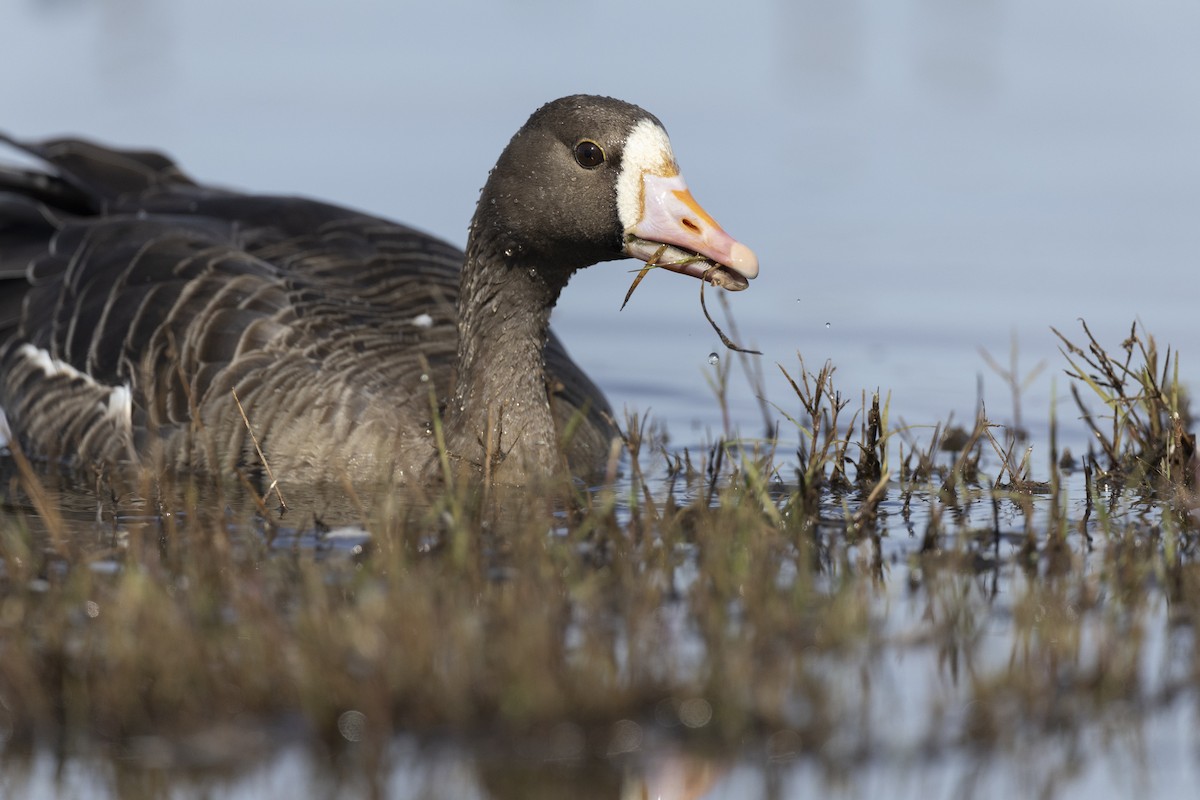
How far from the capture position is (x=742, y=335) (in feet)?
39.2

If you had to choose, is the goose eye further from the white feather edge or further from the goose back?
the white feather edge

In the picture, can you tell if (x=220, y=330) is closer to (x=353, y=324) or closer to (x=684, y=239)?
(x=353, y=324)

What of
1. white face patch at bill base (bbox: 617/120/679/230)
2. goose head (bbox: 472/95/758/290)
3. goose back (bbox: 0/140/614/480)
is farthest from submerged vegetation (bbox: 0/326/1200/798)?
goose back (bbox: 0/140/614/480)

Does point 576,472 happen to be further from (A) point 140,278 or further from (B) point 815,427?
(A) point 140,278

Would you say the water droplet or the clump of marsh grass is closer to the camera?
the water droplet

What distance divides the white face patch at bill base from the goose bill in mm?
28

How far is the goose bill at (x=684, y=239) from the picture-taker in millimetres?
7312

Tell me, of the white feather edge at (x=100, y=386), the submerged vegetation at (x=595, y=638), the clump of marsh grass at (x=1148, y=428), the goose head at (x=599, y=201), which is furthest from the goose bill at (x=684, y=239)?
the white feather edge at (x=100, y=386)

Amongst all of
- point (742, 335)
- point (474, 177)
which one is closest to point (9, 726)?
point (742, 335)

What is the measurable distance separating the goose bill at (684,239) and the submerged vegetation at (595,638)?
0.81 metres

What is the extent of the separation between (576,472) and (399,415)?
35.2 inches

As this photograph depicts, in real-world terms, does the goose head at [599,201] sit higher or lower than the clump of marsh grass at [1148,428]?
higher

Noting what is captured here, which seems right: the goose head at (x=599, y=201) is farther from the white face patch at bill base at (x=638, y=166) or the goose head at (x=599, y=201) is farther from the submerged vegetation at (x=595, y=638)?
the submerged vegetation at (x=595, y=638)

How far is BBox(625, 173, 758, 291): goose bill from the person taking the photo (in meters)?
7.31
